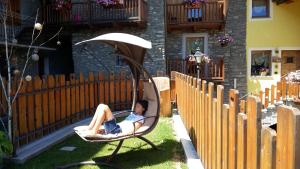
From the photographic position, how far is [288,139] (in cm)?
138

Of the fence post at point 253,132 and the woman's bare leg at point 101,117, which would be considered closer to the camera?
the fence post at point 253,132

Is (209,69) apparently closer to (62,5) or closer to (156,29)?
(156,29)

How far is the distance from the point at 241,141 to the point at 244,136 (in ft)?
0.31

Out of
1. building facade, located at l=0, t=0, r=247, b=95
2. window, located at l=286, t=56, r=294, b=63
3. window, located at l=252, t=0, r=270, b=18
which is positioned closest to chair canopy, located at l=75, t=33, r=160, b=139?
building facade, located at l=0, t=0, r=247, b=95

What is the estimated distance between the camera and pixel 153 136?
6.38 metres

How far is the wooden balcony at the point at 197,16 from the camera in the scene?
15.1 metres

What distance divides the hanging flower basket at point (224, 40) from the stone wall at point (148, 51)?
2862 mm

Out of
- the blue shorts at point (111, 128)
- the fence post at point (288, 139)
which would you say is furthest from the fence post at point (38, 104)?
the fence post at point (288, 139)

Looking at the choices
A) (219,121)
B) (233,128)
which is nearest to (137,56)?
(219,121)

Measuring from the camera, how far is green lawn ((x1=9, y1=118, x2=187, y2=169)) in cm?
477

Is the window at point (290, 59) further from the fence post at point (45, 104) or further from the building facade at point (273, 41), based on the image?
the fence post at point (45, 104)

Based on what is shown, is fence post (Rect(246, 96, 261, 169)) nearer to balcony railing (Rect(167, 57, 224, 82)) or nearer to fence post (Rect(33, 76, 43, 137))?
fence post (Rect(33, 76, 43, 137))

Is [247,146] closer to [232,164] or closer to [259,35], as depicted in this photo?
[232,164]

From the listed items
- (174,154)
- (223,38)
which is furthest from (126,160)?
(223,38)
